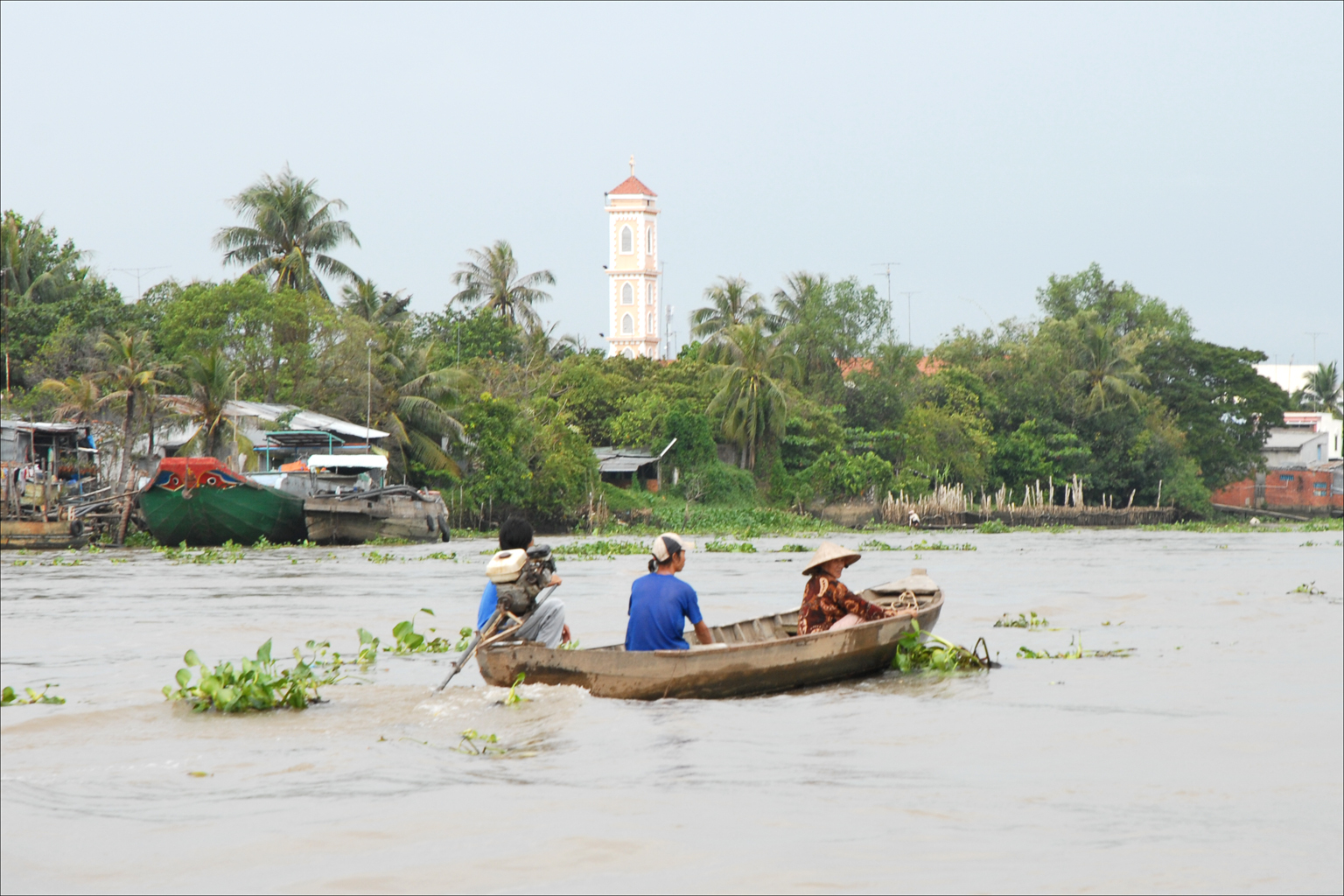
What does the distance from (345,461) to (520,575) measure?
883 inches

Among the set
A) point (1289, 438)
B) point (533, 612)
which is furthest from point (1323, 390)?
point (533, 612)

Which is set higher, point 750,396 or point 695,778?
point 750,396

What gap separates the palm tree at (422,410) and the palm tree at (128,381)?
6.16m

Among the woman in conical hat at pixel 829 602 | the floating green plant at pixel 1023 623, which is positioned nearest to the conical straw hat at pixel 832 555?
the woman in conical hat at pixel 829 602

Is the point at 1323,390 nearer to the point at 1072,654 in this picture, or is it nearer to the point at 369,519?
the point at 369,519

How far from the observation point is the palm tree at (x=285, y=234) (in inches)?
1628

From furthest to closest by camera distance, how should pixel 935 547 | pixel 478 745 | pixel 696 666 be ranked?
pixel 935 547 < pixel 696 666 < pixel 478 745

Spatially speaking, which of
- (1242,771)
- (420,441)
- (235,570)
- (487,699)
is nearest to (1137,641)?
(1242,771)

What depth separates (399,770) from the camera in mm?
7609

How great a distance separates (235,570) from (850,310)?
3696 centimetres

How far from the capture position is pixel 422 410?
35562 mm

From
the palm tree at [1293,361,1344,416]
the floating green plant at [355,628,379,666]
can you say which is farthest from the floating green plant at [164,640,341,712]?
the palm tree at [1293,361,1344,416]

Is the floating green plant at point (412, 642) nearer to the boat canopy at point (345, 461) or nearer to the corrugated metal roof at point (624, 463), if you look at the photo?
the boat canopy at point (345, 461)

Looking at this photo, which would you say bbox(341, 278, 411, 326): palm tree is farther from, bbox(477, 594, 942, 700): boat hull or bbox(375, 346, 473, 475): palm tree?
bbox(477, 594, 942, 700): boat hull
